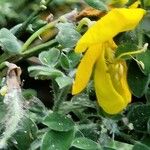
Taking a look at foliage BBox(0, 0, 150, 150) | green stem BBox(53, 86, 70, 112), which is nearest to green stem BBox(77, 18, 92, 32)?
foliage BBox(0, 0, 150, 150)

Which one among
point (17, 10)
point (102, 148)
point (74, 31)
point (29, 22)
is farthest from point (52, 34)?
point (17, 10)

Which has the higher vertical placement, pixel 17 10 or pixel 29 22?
pixel 29 22

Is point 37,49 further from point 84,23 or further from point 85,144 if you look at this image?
point 85,144

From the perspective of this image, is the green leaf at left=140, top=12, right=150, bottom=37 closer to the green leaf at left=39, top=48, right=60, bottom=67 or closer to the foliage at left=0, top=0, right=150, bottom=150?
the foliage at left=0, top=0, right=150, bottom=150

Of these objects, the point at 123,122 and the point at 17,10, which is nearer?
the point at 123,122

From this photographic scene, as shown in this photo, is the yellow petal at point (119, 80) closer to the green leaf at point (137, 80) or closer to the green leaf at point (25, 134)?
the green leaf at point (137, 80)

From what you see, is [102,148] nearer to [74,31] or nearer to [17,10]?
[74,31]

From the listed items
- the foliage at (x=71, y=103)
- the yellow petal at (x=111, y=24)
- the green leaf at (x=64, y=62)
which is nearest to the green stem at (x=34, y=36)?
the foliage at (x=71, y=103)
